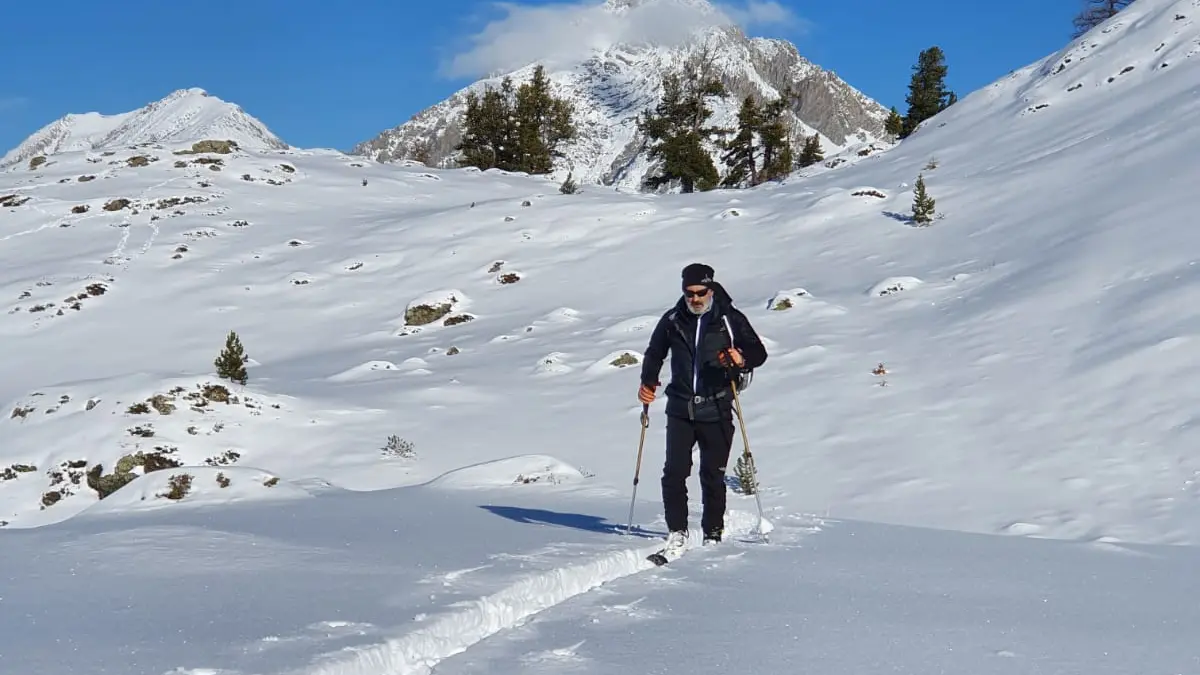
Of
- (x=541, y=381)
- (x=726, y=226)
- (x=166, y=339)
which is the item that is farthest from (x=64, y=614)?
(x=726, y=226)

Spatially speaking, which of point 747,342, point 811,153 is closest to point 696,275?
point 747,342

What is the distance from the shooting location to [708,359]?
6.32 meters

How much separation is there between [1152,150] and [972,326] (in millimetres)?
9225

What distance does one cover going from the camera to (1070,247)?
1588 cm

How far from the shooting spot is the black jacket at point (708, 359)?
6301 mm

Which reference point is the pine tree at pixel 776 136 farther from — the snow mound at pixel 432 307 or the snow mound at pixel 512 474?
the snow mound at pixel 512 474

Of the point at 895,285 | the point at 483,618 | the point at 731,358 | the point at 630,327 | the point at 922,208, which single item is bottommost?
the point at 483,618

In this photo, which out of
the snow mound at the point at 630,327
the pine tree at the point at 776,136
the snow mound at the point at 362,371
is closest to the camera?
the snow mound at the point at 362,371

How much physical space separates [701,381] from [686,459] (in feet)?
1.92

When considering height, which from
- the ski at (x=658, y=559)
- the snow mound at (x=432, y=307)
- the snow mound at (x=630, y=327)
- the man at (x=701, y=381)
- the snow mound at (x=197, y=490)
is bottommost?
the ski at (x=658, y=559)

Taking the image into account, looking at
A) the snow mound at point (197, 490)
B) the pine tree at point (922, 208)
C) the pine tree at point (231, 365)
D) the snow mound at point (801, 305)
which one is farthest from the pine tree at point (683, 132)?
the snow mound at point (197, 490)

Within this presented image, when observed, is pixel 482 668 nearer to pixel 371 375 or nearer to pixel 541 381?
pixel 541 381

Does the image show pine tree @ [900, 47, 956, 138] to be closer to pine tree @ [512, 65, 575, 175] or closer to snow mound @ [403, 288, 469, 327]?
pine tree @ [512, 65, 575, 175]

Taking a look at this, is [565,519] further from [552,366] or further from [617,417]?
[552,366]
